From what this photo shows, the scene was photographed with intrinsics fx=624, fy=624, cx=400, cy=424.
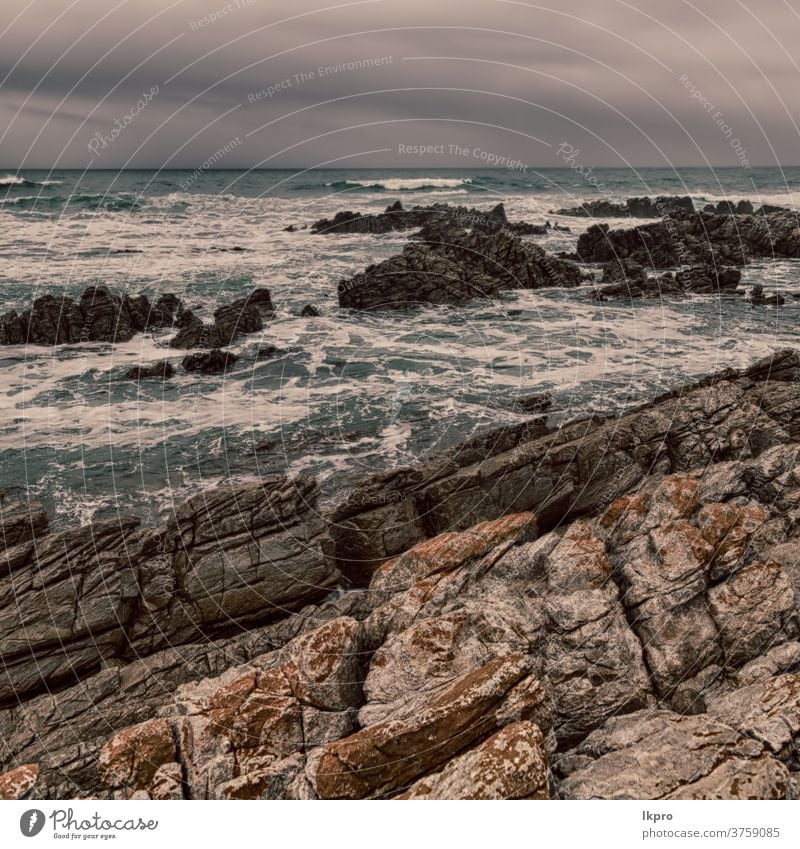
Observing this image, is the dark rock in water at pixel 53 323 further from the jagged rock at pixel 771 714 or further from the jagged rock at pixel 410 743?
the jagged rock at pixel 771 714

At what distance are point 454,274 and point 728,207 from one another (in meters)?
64.3

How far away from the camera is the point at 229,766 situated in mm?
10336

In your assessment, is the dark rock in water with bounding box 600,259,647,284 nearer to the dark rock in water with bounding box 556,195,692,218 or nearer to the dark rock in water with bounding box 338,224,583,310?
the dark rock in water with bounding box 338,224,583,310

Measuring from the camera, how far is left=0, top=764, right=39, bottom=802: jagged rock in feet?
35.1

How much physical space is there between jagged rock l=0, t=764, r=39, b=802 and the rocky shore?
3 cm

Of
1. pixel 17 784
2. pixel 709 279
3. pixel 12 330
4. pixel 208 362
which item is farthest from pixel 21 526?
pixel 709 279

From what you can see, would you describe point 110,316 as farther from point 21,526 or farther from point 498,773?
point 498,773

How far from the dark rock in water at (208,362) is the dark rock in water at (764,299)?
37404mm

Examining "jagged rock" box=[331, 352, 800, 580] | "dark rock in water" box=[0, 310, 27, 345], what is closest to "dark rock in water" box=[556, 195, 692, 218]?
"jagged rock" box=[331, 352, 800, 580]

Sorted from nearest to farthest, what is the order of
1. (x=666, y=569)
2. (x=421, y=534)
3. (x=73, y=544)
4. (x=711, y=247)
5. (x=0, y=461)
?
1. (x=666, y=569)
2. (x=73, y=544)
3. (x=421, y=534)
4. (x=0, y=461)
5. (x=711, y=247)

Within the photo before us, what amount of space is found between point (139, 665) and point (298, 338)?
2650cm

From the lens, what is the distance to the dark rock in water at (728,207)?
82369mm
